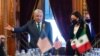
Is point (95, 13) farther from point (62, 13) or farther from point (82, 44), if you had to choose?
point (82, 44)

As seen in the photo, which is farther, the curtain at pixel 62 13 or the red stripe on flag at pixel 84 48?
the curtain at pixel 62 13

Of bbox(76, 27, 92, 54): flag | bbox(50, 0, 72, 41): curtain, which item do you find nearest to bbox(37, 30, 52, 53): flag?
bbox(76, 27, 92, 54): flag

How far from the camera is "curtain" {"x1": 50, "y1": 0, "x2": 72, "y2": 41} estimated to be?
7.67 metres

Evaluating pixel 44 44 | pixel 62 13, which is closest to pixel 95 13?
pixel 62 13

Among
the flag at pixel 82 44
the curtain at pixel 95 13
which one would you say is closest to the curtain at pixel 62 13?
the curtain at pixel 95 13

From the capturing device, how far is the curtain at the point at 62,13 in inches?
302

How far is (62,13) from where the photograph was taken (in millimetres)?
7695

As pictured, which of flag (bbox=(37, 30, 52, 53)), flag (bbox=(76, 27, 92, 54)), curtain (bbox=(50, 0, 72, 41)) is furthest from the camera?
curtain (bbox=(50, 0, 72, 41))

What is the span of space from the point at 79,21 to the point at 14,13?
317 centimetres

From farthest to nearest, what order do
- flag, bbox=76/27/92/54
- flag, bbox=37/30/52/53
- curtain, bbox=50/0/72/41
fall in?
curtain, bbox=50/0/72/41 < flag, bbox=76/27/92/54 < flag, bbox=37/30/52/53

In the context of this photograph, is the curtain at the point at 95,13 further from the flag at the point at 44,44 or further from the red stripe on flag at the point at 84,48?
the flag at the point at 44,44

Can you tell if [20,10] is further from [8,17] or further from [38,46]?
[38,46]

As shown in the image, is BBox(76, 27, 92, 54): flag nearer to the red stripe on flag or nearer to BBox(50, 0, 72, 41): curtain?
the red stripe on flag

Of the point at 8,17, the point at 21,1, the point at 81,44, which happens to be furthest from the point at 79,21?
the point at 21,1
